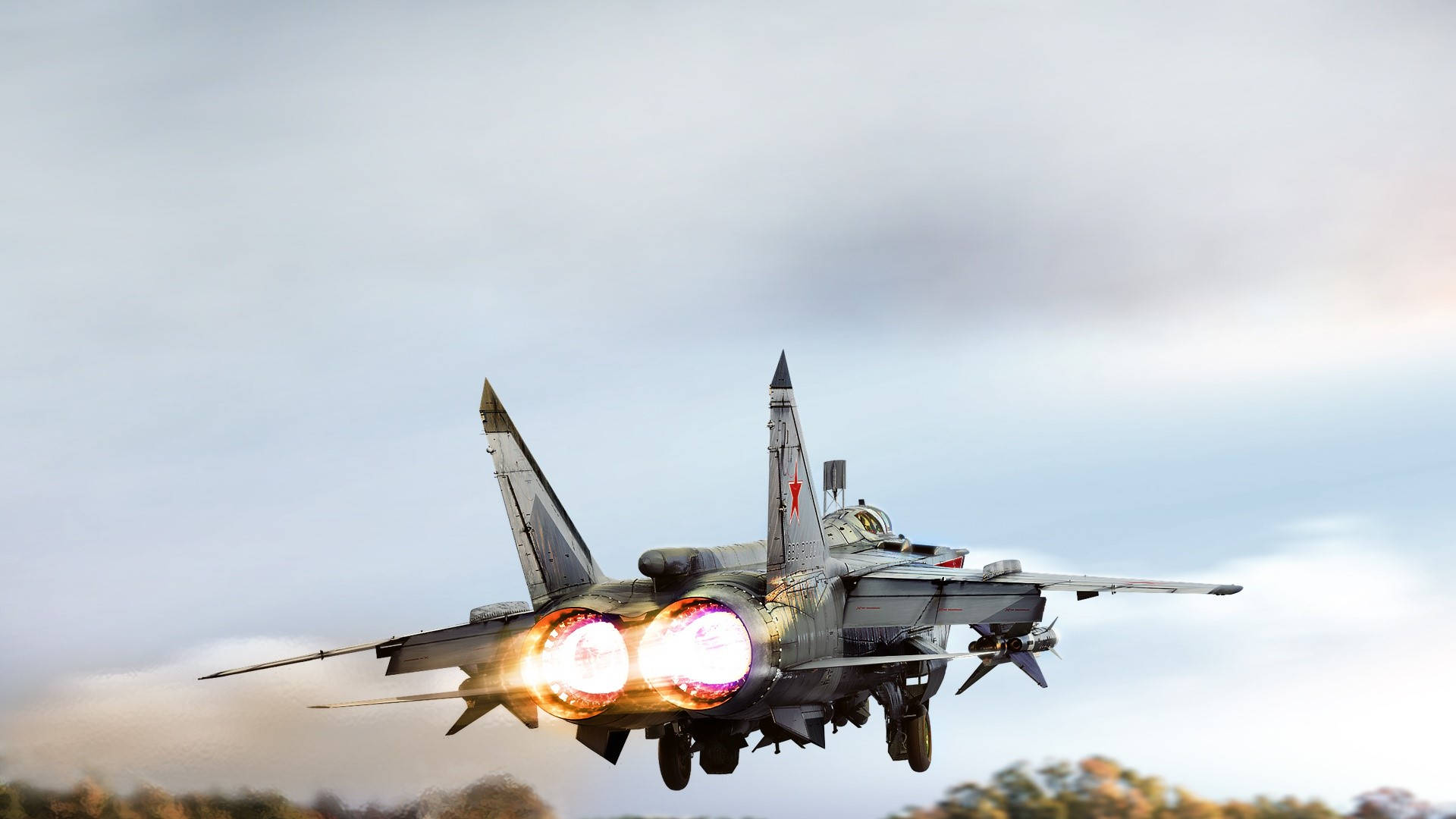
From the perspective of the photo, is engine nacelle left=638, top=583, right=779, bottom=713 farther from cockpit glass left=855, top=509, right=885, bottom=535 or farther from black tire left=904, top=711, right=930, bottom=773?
cockpit glass left=855, top=509, right=885, bottom=535

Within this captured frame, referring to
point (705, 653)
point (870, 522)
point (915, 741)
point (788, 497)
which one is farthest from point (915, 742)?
point (705, 653)

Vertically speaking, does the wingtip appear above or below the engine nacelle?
above

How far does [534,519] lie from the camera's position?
101ft

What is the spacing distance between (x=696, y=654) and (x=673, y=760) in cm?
572

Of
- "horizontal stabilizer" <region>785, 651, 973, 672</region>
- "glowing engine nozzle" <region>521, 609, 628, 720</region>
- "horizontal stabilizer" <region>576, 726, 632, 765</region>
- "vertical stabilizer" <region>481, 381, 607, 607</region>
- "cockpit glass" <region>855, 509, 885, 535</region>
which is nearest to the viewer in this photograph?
"horizontal stabilizer" <region>785, 651, 973, 672</region>

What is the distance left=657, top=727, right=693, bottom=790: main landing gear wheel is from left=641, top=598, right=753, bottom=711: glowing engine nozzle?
199 inches

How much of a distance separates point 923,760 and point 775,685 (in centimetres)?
746

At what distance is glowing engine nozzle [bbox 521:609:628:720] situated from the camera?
26219 mm

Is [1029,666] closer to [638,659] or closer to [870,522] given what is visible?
[870,522]

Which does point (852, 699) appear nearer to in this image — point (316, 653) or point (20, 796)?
point (316, 653)

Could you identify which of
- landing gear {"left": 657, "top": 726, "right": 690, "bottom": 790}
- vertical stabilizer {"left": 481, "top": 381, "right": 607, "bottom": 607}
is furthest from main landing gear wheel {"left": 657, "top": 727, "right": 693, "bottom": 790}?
vertical stabilizer {"left": 481, "top": 381, "right": 607, "bottom": 607}

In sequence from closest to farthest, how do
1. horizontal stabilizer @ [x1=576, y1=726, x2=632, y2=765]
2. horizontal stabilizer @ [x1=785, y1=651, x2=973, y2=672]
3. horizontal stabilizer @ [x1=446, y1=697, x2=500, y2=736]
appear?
horizontal stabilizer @ [x1=785, y1=651, x2=973, y2=672], horizontal stabilizer @ [x1=576, y1=726, x2=632, y2=765], horizontal stabilizer @ [x1=446, y1=697, x2=500, y2=736]

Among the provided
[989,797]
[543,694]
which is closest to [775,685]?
[543,694]

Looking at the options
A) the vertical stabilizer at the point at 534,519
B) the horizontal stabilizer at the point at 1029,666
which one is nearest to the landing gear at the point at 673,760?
the vertical stabilizer at the point at 534,519
